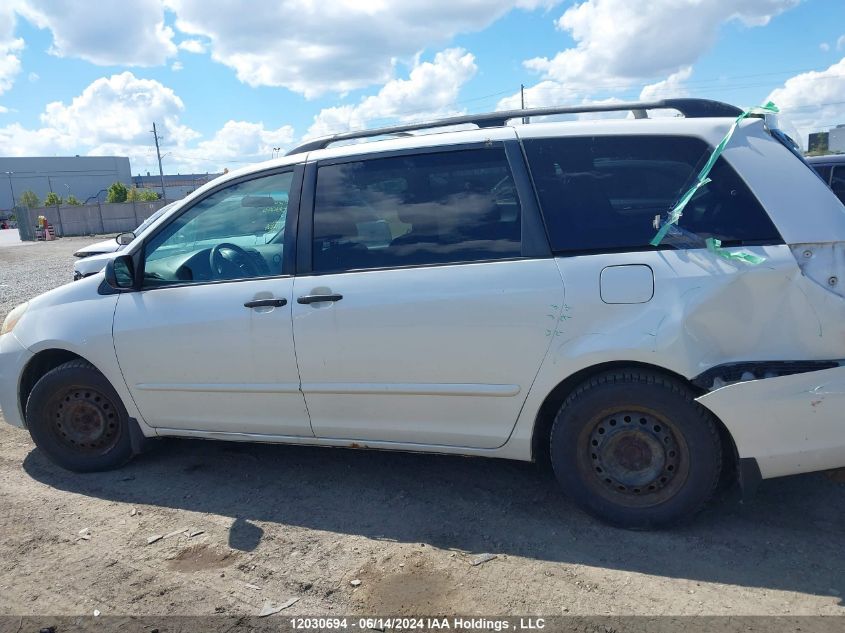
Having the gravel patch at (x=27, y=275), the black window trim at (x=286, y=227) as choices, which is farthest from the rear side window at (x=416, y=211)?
the gravel patch at (x=27, y=275)

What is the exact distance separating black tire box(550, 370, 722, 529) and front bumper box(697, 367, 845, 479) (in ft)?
0.45

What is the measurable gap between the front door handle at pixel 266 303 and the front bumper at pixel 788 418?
2.18m

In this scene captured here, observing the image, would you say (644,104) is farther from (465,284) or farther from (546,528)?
(546,528)

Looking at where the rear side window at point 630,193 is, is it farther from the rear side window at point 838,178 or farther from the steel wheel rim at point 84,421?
the rear side window at point 838,178

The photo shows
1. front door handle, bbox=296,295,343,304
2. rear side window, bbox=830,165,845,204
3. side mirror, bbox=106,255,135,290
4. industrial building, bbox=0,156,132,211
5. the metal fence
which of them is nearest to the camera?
front door handle, bbox=296,295,343,304

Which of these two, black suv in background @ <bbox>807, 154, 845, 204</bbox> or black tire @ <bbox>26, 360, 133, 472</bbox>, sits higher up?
black suv in background @ <bbox>807, 154, 845, 204</bbox>

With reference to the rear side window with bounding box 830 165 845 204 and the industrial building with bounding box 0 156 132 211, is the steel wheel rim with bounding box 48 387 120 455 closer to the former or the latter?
the rear side window with bounding box 830 165 845 204

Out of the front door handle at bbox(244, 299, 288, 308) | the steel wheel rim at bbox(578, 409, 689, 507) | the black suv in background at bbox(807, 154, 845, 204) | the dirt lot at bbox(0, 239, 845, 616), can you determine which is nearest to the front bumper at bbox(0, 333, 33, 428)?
the dirt lot at bbox(0, 239, 845, 616)

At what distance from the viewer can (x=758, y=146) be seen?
327 cm

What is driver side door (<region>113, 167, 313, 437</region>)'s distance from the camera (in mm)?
3852

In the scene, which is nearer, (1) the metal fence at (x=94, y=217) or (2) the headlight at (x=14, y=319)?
(2) the headlight at (x=14, y=319)

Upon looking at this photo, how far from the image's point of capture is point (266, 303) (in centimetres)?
380

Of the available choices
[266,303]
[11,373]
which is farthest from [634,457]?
[11,373]

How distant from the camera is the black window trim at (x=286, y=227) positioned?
12.7 feet
